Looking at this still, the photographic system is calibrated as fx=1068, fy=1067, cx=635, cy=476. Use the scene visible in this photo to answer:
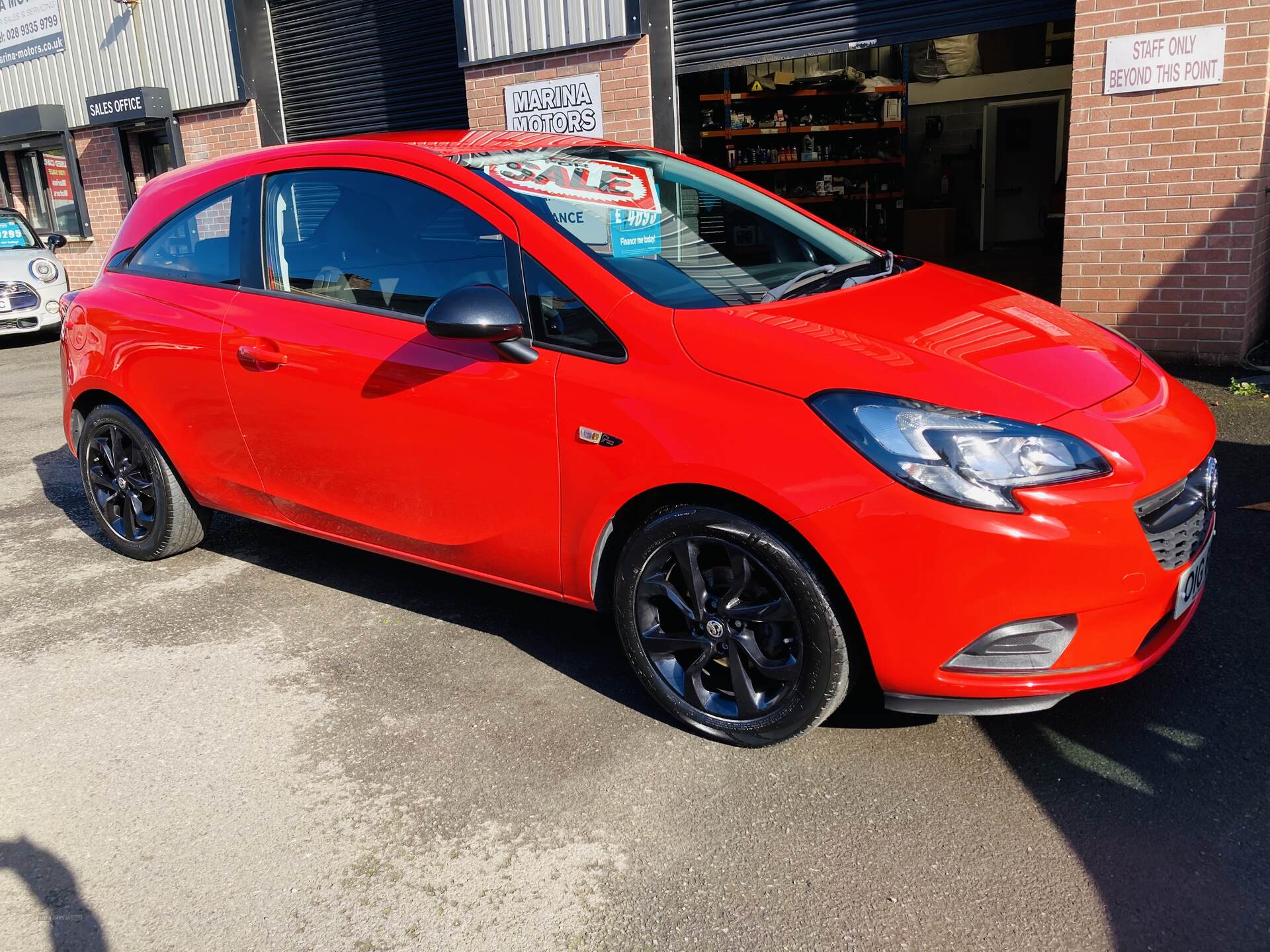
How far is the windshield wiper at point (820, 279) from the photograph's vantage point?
324 cm

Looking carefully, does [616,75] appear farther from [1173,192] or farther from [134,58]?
[134,58]

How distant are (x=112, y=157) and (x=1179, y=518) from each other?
16.3m

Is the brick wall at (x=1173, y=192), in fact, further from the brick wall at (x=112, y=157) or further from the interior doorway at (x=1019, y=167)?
the interior doorway at (x=1019, y=167)

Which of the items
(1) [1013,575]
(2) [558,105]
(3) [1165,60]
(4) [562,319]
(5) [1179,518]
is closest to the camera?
(1) [1013,575]

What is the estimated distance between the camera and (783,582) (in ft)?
8.93

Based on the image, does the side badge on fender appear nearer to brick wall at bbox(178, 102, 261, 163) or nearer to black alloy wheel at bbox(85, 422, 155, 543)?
black alloy wheel at bbox(85, 422, 155, 543)

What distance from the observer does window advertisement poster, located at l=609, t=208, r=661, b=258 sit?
322 centimetres

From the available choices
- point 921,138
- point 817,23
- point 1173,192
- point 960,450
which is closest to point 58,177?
point 817,23

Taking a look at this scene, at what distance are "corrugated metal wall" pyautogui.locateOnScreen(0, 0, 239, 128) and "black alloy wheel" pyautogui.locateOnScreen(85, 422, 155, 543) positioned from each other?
10077 millimetres

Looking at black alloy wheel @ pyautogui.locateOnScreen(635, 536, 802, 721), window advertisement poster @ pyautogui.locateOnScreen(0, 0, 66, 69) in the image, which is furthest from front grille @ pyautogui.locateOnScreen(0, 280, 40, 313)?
black alloy wheel @ pyautogui.locateOnScreen(635, 536, 802, 721)

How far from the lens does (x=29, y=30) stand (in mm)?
16281

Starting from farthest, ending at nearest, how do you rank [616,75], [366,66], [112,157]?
[112,157] < [366,66] < [616,75]

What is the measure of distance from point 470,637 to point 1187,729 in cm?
228

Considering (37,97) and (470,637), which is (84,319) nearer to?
(470,637)
